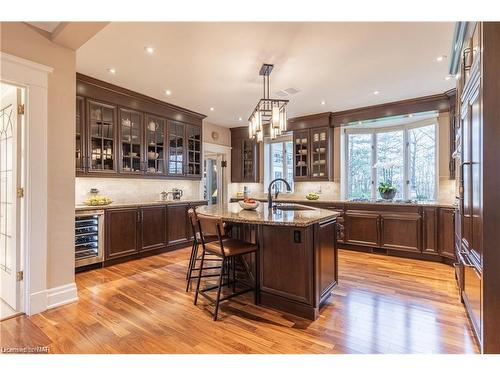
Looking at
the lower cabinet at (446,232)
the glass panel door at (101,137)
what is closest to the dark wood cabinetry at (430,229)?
the lower cabinet at (446,232)

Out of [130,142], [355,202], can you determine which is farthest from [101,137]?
[355,202]

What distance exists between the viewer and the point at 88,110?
3.83m

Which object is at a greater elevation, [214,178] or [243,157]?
[243,157]

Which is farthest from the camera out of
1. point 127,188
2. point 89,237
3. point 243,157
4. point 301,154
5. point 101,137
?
point 243,157

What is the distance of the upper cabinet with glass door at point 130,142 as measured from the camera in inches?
170

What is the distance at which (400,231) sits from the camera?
442cm

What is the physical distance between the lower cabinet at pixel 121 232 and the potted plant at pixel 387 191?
4288 millimetres

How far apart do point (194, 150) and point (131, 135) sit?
1453mm

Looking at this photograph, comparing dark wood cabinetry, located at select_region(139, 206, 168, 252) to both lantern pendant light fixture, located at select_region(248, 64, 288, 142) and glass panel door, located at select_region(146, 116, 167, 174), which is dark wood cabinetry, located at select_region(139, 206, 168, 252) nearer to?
glass panel door, located at select_region(146, 116, 167, 174)

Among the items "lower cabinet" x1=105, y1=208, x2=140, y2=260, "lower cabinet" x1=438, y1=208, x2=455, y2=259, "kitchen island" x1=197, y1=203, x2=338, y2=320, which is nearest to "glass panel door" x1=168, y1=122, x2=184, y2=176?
"lower cabinet" x1=105, y1=208, x2=140, y2=260

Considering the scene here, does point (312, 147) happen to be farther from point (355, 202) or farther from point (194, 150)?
point (194, 150)
